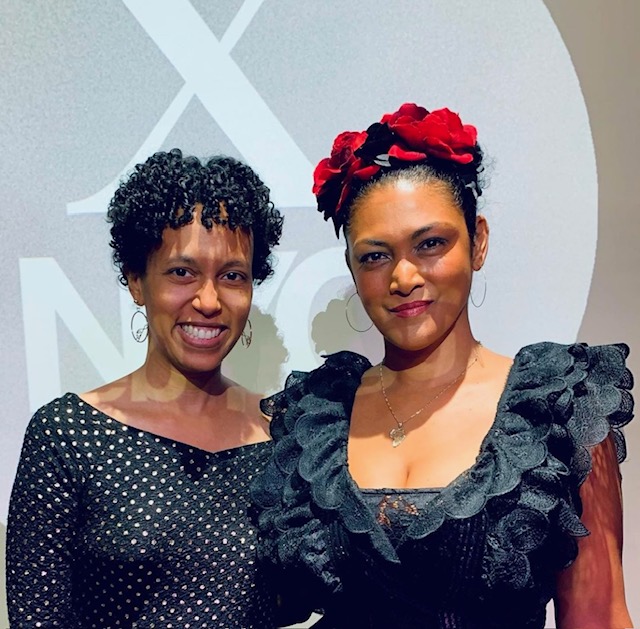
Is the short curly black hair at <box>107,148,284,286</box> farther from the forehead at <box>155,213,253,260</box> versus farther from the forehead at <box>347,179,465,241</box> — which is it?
the forehead at <box>347,179,465,241</box>

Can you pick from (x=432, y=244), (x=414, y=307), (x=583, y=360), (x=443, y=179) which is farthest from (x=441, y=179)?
(x=583, y=360)

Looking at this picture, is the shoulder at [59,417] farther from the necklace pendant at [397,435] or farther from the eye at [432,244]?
the eye at [432,244]

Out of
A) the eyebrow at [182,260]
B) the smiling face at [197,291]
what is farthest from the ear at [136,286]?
the eyebrow at [182,260]

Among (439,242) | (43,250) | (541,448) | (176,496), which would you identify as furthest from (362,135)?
(43,250)

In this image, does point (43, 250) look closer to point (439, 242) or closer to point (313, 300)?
point (313, 300)

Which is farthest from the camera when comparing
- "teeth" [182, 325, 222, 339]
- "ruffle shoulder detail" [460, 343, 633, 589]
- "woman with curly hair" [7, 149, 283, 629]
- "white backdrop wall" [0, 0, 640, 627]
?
"white backdrop wall" [0, 0, 640, 627]

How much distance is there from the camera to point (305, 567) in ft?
4.77

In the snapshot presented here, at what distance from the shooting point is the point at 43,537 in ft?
5.00

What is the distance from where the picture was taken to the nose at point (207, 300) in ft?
5.22

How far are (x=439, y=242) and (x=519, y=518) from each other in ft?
1.59

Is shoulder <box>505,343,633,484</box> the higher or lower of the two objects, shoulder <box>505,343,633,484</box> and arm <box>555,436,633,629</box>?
the higher

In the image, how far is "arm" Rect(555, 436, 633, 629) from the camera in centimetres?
139

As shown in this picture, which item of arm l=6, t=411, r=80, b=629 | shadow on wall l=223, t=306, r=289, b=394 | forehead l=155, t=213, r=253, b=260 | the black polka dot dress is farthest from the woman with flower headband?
shadow on wall l=223, t=306, r=289, b=394

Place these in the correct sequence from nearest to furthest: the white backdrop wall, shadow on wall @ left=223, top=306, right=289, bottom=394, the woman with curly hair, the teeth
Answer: the woman with curly hair, the teeth, the white backdrop wall, shadow on wall @ left=223, top=306, right=289, bottom=394
